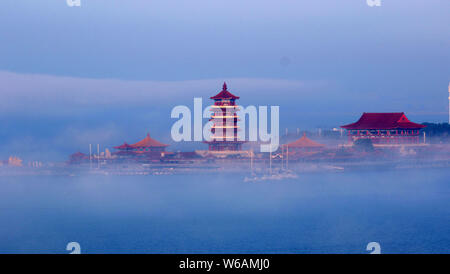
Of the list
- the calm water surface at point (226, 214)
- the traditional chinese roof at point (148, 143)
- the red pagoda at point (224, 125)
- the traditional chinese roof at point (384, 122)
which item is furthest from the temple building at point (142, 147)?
the traditional chinese roof at point (384, 122)

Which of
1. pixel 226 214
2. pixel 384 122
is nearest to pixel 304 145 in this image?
pixel 384 122

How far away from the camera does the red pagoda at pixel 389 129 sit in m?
33.8

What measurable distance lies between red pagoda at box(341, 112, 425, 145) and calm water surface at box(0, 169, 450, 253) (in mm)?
3602

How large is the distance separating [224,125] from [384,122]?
11.8 m

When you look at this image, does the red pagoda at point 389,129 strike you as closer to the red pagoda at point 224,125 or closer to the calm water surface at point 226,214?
the calm water surface at point 226,214

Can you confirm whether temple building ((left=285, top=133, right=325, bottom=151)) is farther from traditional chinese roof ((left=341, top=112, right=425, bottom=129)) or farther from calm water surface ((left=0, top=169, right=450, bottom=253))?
traditional chinese roof ((left=341, top=112, right=425, bottom=129))

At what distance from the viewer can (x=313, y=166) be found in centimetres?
3048

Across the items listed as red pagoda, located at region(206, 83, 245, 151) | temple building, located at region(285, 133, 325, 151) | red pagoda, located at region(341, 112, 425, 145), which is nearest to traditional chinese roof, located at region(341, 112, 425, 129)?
red pagoda, located at region(341, 112, 425, 145)

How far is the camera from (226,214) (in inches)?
796

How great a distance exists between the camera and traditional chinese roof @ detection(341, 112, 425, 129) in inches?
1328

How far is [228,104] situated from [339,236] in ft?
52.1

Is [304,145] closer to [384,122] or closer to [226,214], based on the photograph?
[384,122]

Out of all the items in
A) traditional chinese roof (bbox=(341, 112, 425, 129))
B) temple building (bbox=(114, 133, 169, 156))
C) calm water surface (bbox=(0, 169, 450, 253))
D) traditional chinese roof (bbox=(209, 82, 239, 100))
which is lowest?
calm water surface (bbox=(0, 169, 450, 253))
